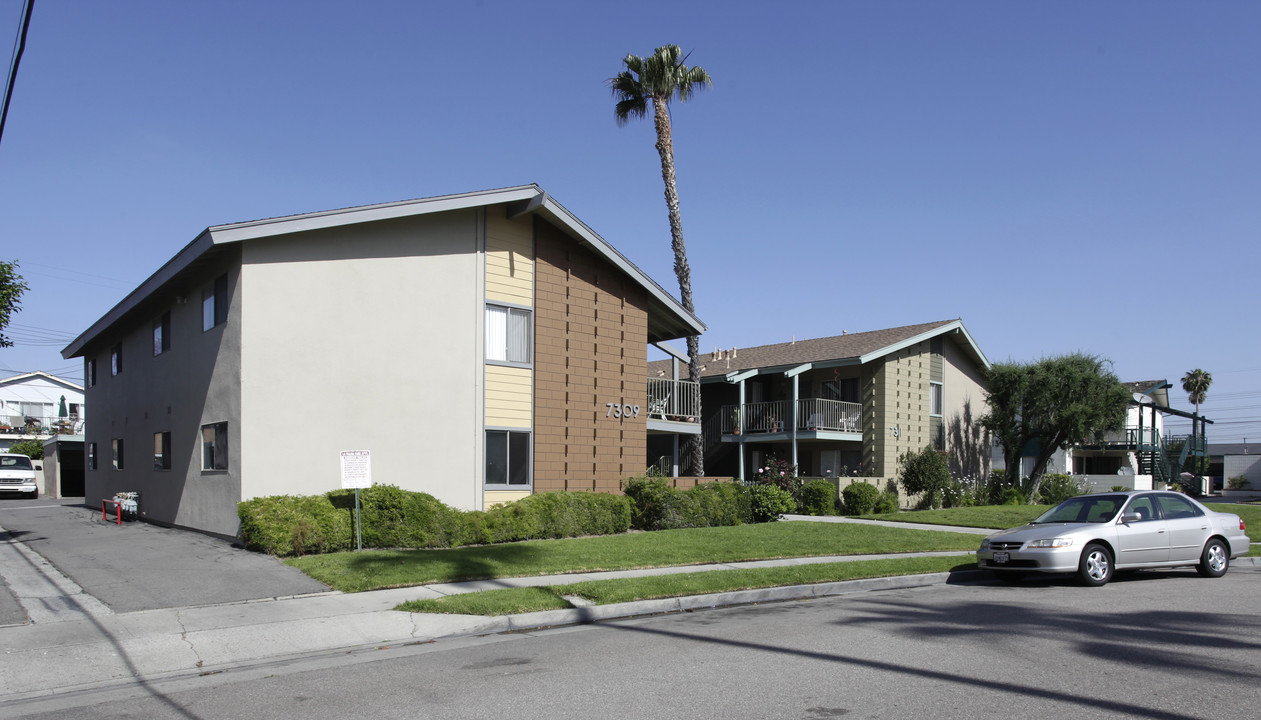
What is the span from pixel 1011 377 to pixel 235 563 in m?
28.3

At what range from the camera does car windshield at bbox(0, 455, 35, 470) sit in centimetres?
3872

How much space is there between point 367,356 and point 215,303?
315 centimetres

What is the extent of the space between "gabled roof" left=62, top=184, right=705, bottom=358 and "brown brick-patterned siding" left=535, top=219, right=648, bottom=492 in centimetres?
50

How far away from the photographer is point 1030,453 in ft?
122

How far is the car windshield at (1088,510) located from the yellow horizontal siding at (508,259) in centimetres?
1118

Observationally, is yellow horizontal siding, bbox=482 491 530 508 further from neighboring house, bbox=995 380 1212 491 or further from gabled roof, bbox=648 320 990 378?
neighboring house, bbox=995 380 1212 491

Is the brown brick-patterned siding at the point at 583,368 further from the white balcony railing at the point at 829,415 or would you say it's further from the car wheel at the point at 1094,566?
the car wheel at the point at 1094,566

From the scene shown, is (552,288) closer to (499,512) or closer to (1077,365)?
(499,512)

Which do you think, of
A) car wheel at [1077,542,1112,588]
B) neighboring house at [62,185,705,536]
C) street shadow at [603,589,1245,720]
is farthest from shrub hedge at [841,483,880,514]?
street shadow at [603,589,1245,720]

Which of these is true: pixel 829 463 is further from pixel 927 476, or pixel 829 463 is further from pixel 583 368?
pixel 583 368

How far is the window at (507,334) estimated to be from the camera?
1903 centimetres

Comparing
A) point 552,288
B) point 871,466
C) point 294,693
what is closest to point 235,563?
point 294,693

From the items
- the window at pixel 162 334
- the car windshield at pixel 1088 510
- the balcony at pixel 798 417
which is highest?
the window at pixel 162 334

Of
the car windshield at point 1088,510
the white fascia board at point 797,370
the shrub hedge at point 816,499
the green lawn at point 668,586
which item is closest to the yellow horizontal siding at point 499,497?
the green lawn at point 668,586
